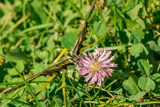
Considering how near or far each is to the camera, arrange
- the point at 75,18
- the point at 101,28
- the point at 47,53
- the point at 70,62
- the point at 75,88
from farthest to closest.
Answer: the point at 75,18
the point at 47,53
the point at 101,28
the point at 75,88
the point at 70,62

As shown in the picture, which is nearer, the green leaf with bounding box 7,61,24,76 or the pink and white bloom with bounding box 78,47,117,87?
the pink and white bloom with bounding box 78,47,117,87

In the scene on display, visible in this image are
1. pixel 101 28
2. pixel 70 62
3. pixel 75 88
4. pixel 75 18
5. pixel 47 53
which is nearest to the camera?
pixel 70 62

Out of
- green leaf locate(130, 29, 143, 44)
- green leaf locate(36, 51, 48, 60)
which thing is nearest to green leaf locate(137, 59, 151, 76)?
green leaf locate(130, 29, 143, 44)

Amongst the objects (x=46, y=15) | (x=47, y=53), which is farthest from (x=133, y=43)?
(x=46, y=15)

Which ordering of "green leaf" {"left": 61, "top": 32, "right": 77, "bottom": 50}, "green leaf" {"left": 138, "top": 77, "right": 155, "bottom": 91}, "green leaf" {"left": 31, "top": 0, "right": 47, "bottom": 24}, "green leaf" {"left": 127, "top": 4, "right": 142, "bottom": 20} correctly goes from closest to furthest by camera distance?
"green leaf" {"left": 138, "top": 77, "right": 155, "bottom": 91}
"green leaf" {"left": 127, "top": 4, "right": 142, "bottom": 20}
"green leaf" {"left": 61, "top": 32, "right": 77, "bottom": 50}
"green leaf" {"left": 31, "top": 0, "right": 47, "bottom": 24}

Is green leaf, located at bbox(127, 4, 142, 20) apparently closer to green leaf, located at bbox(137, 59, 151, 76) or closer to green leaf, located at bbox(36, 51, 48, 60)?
green leaf, located at bbox(137, 59, 151, 76)

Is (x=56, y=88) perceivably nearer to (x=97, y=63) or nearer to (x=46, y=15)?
(x=97, y=63)

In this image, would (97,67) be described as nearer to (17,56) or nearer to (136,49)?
(136,49)

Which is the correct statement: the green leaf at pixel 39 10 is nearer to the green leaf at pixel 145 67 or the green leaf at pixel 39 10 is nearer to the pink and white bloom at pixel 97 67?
the pink and white bloom at pixel 97 67
